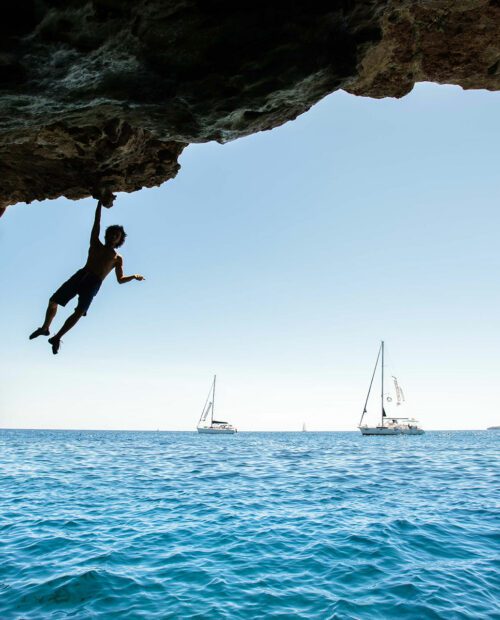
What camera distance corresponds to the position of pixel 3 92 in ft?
11.4

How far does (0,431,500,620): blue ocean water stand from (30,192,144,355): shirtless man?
339 centimetres

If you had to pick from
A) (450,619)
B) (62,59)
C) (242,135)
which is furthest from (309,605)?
(62,59)

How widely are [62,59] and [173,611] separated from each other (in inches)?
223

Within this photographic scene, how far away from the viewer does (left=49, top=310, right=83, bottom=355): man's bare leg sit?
5363 millimetres

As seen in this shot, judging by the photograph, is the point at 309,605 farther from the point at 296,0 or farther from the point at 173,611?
the point at 296,0

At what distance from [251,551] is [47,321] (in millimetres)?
4852

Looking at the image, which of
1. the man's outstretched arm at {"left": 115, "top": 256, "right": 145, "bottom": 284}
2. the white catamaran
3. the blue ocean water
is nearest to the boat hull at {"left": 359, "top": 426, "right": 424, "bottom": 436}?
the white catamaran

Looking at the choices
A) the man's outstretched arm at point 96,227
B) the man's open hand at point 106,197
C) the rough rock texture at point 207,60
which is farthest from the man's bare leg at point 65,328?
the rough rock texture at point 207,60

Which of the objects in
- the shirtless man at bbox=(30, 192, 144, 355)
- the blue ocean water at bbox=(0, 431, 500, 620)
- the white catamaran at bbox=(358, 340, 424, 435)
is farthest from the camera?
the white catamaran at bbox=(358, 340, 424, 435)

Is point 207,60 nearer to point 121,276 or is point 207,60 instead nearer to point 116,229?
point 116,229

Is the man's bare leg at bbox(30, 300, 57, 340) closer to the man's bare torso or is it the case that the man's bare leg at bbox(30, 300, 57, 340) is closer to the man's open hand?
the man's bare torso

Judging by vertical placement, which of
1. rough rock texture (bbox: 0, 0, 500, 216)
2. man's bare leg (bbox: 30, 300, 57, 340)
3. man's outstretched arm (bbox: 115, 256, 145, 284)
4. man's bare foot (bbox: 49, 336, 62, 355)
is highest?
rough rock texture (bbox: 0, 0, 500, 216)

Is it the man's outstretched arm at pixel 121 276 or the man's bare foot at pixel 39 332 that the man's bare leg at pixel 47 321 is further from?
the man's outstretched arm at pixel 121 276

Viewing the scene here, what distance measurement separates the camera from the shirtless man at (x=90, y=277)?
5.49 m
